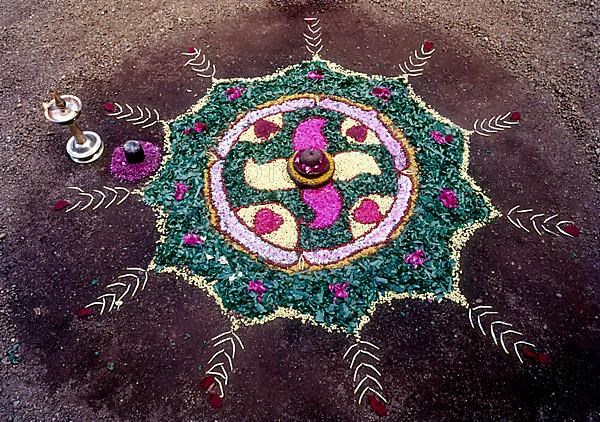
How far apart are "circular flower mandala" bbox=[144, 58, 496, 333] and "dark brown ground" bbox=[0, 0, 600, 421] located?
374mm

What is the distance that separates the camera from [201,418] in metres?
7.63

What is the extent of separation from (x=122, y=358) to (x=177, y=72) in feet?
22.2

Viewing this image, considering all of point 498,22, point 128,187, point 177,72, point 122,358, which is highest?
point 498,22

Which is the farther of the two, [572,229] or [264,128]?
[264,128]

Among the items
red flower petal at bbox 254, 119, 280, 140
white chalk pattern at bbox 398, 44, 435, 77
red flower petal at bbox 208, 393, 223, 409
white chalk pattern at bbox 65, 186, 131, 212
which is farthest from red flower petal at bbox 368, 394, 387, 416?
white chalk pattern at bbox 398, 44, 435, 77

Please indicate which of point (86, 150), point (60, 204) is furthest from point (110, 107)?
point (60, 204)

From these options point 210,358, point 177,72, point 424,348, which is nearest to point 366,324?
point 424,348

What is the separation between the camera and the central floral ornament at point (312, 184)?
30.0ft

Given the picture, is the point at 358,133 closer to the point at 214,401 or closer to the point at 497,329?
the point at 497,329

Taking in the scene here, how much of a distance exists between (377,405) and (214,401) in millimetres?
2419

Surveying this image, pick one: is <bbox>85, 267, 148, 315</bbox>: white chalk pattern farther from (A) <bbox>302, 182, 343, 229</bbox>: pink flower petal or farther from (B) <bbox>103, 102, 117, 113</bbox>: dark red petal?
(B) <bbox>103, 102, 117, 113</bbox>: dark red petal

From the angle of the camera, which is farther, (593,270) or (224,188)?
(224,188)

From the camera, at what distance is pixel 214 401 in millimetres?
7715

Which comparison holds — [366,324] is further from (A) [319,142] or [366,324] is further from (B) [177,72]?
(B) [177,72]
